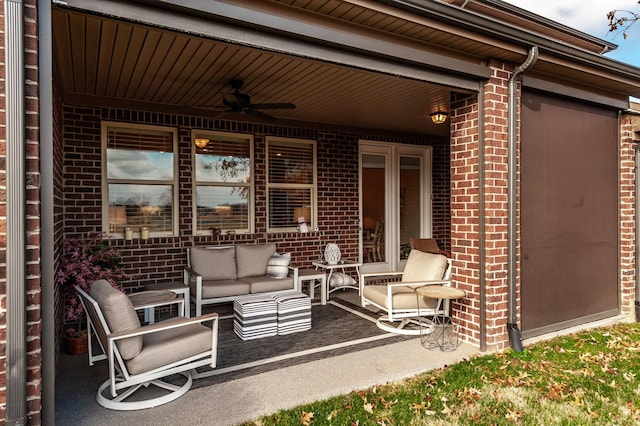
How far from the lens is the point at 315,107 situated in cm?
575

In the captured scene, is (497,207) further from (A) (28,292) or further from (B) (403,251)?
(B) (403,251)

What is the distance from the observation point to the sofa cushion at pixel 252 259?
18.9 feet

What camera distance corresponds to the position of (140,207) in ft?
18.7

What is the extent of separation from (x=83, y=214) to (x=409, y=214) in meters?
5.75

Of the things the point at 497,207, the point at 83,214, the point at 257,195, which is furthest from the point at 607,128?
the point at 83,214

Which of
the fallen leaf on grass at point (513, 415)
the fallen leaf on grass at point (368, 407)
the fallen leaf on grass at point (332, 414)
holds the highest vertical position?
the fallen leaf on grass at point (332, 414)

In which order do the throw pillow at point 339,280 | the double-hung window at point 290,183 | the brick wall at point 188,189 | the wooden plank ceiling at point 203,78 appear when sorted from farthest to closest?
1. the double-hung window at point 290,183
2. the throw pillow at point 339,280
3. the brick wall at point 188,189
4. the wooden plank ceiling at point 203,78

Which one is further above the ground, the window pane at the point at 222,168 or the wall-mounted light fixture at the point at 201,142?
the wall-mounted light fixture at the point at 201,142

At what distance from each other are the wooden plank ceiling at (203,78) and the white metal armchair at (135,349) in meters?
1.85

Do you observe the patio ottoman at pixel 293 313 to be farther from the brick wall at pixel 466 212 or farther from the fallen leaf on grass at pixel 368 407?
the fallen leaf on grass at pixel 368 407

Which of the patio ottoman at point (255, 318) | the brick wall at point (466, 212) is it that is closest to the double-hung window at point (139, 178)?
the patio ottoman at point (255, 318)

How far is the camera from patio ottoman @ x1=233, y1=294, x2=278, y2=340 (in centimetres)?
427

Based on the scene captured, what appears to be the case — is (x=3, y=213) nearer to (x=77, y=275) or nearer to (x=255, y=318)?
(x=77, y=275)

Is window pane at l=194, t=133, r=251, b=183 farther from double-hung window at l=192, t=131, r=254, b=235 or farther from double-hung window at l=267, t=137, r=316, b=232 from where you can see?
double-hung window at l=267, t=137, r=316, b=232
